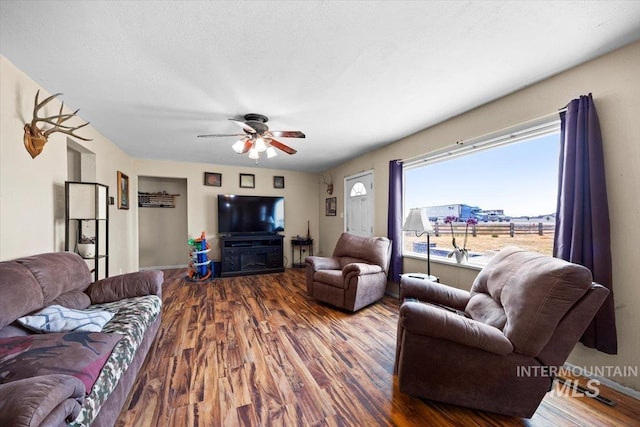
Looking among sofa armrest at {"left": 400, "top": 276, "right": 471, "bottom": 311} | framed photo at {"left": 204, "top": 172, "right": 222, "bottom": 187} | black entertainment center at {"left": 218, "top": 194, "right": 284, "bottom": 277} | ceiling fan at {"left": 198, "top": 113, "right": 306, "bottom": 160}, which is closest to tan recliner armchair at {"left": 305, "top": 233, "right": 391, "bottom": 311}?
sofa armrest at {"left": 400, "top": 276, "right": 471, "bottom": 311}

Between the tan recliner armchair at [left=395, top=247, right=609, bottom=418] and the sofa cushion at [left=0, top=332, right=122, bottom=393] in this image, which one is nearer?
the sofa cushion at [left=0, top=332, right=122, bottom=393]

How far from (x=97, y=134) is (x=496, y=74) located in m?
4.40

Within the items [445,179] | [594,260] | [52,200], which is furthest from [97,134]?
[594,260]

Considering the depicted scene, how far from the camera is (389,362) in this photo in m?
1.98

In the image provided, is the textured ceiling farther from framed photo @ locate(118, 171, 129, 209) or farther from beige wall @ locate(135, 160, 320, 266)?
beige wall @ locate(135, 160, 320, 266)

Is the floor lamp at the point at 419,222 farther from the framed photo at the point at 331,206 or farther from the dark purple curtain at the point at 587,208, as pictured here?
the framed photo at the point at 331,206

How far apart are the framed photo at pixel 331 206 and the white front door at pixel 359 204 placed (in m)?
0.48

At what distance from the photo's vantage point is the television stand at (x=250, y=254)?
4.86 m

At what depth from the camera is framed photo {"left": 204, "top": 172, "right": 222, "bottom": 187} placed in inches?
201

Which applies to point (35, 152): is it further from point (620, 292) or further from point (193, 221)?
point (620, 292)

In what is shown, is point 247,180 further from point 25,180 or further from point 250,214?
A: point 25,180

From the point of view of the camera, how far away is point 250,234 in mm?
5246

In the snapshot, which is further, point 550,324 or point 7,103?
point 7,103

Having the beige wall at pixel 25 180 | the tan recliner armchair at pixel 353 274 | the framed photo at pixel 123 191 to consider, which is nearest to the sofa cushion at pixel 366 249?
the tan recliner armchair at pixel 353 274
